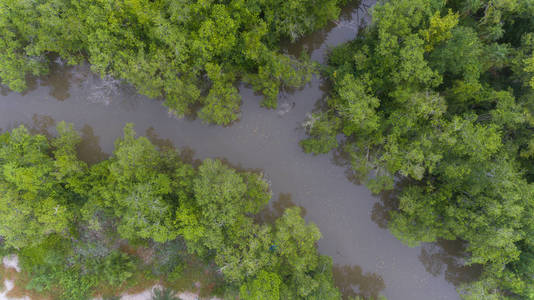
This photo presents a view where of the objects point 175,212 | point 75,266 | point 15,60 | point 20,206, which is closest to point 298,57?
point 175,212

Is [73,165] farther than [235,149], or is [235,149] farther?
[235,149]

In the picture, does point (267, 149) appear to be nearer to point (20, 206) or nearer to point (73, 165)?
point (73, 165)

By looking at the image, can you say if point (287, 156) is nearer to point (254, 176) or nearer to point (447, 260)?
point (254, 176)

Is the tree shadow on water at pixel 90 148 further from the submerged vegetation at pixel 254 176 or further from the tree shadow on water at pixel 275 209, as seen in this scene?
the tree shadow on water at pixel 275 209

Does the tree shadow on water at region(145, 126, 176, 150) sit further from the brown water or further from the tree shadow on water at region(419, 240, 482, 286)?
the tree shadow on water at region(419, 240, 482, 286)

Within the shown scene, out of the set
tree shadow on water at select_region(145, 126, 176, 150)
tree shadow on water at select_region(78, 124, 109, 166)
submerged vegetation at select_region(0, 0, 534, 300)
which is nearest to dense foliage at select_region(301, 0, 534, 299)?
submerged vegetation at select_region(0, 0, 534, 300)

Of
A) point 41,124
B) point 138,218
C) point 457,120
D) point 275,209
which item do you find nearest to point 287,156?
point 275,209
